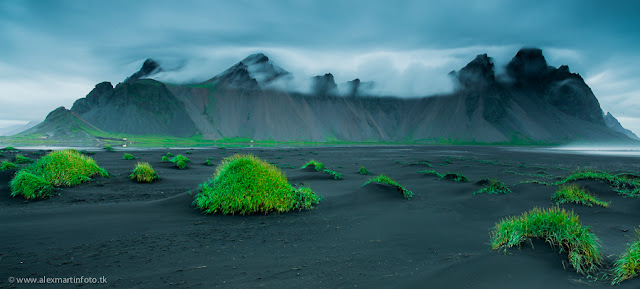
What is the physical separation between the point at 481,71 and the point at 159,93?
597 ft

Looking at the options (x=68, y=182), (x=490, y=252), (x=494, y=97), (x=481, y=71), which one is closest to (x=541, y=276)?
(x=490, y=252)

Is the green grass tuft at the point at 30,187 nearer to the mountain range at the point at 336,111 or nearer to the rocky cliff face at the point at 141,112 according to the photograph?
the mountain range at the point at 336,111

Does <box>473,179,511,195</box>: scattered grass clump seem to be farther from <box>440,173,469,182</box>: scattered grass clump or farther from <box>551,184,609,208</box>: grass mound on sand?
<box>440,173,469,182</box>: scattered grass clump

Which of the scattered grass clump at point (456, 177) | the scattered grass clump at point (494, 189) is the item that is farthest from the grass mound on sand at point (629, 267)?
the scattered grass clump at point (456, 177)

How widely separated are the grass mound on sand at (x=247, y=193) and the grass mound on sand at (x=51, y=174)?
538 centimetres

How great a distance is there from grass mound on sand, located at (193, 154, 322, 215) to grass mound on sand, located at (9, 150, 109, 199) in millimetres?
5384

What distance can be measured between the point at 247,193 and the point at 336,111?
172m

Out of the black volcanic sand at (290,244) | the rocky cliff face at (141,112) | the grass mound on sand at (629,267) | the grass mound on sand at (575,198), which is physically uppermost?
the rocky cliff face at (141,112)

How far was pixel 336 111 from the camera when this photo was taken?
589 feet

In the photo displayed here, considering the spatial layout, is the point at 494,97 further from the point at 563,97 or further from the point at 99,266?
the point at 99,266

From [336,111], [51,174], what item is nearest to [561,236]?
[51,174]

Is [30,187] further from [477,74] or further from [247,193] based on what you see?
[477,74]

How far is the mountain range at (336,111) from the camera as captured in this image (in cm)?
14025

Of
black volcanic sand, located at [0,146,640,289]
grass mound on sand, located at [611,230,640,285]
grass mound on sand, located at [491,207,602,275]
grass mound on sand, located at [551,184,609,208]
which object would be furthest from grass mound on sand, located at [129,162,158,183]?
grass mound on sand, located at [551,184,609,208]
